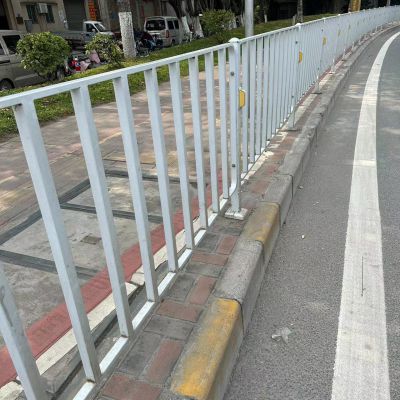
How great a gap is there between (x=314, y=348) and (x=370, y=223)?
1.50 m

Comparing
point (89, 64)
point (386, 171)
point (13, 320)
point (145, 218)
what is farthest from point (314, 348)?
point (89, 64)

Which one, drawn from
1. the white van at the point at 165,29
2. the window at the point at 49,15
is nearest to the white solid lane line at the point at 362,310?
the white van at the point at 165,29

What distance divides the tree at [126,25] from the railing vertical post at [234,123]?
11.1 metres

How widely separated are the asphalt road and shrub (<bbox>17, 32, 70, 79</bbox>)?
691 cm

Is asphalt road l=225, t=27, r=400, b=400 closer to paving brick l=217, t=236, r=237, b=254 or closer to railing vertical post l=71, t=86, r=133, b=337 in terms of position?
paving brick l=217, t=236, r=237, b=254

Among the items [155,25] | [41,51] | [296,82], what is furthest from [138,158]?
[155,25]

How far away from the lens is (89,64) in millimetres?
13734

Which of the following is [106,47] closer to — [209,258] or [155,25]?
Result: [209,258]

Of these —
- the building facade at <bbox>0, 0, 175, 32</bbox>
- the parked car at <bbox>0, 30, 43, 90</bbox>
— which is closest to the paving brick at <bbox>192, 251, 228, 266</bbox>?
the parked car at <bbox>0, 30, 43, 90</bbox>

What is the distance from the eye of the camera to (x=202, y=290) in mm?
2350

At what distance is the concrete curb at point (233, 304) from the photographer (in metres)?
1.79

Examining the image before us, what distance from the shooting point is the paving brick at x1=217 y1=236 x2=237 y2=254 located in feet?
8.93

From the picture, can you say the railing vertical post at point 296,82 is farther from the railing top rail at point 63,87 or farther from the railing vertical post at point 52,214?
the railing vertical post at point 52,214

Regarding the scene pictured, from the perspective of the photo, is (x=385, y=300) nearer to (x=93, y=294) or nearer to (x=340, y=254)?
(x=340, y=254)
